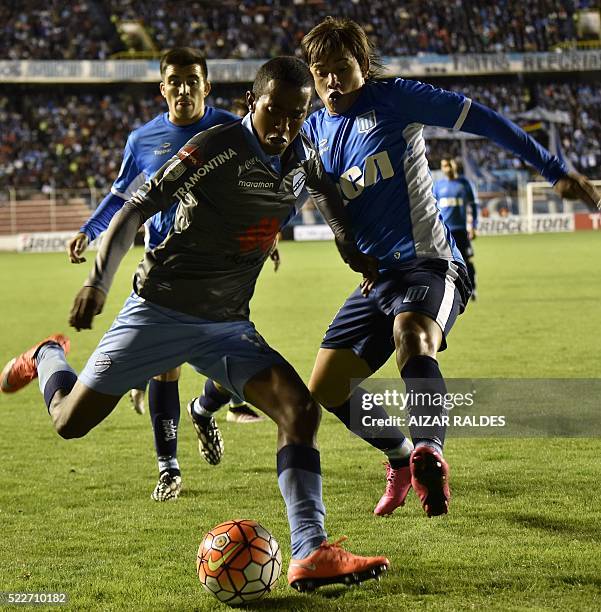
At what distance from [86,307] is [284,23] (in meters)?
45.5

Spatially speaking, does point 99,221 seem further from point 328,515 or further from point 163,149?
point 328,515

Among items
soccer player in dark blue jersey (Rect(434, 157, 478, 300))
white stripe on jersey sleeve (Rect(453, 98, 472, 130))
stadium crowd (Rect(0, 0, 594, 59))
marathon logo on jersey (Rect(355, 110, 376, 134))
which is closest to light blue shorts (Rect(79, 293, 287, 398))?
marathon logo on jersey (Rect(355, 110, 376, 134))

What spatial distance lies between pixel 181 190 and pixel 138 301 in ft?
1.92

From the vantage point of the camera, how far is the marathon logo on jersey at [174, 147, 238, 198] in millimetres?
3869

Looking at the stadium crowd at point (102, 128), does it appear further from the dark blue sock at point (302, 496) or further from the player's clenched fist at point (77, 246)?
the dark blue sock at point (302, 496)

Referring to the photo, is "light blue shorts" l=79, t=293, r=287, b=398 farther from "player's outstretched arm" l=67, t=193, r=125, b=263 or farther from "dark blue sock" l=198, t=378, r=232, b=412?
"dark blue sock" l=198, t=378, r=232, b=412

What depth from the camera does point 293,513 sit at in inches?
146

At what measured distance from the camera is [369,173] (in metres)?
5.00

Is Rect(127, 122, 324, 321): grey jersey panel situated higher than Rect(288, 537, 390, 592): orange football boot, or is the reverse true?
Rect(127, 122, 324, 321): grey jersey panel

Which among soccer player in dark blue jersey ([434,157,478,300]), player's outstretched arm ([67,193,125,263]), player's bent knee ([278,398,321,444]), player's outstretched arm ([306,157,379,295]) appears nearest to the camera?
player's bent knee ([278,398,321,444])

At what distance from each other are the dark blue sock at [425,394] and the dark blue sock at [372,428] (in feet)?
2.56

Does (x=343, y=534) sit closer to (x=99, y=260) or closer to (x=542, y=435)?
(x=99, y=260)

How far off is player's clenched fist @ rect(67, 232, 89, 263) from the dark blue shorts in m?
1.33

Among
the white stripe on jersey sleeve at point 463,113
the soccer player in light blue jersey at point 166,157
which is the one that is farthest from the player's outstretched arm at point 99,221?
the white stripe on jersey sleeve at point 463,113
